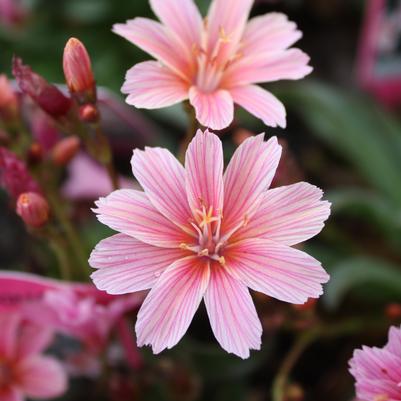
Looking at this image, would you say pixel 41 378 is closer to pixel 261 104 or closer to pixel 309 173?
pixel 261 104

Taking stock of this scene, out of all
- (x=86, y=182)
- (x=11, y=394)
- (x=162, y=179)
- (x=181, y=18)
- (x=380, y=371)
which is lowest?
(x=11, y=394)

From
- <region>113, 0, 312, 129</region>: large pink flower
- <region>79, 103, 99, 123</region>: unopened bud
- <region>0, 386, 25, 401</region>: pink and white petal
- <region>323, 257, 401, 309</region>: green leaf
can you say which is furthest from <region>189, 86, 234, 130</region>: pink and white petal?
<region>0, 386, 25, 401</region>: pink and white petal

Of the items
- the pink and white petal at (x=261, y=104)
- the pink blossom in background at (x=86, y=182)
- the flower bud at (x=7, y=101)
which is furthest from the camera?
the pink blossom in background at (x=86, y=182)

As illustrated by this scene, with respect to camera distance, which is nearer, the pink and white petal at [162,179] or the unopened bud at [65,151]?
the pink and white petal at [162,179]

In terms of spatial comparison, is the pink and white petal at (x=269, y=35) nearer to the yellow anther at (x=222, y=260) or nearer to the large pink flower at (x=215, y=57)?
the large pink flower at (x=215, y=57)

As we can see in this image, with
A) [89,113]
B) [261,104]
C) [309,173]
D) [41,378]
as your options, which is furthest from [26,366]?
[309,173]

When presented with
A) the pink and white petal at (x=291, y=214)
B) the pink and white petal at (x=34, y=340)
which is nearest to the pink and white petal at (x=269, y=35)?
the pink and white petal at (x=291, y=214)

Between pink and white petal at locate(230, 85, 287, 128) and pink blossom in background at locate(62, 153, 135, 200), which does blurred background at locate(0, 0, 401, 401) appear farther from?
pink and white petal at locate(230, 85, 287, 128)
